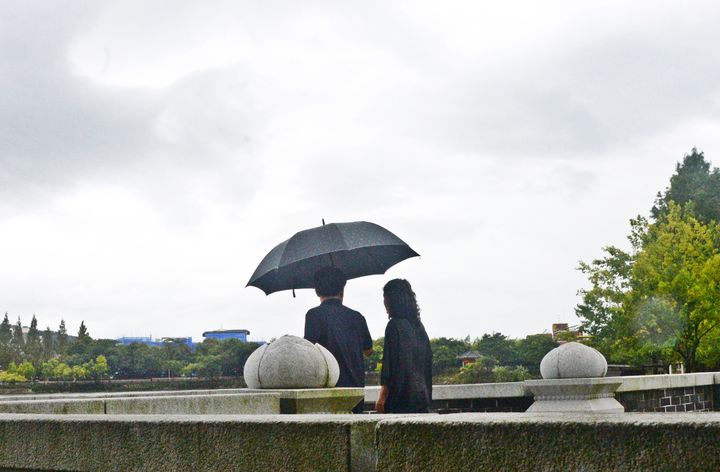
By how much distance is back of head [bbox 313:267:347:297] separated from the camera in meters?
6.93

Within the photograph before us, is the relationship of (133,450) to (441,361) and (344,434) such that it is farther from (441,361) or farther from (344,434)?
(441,361)

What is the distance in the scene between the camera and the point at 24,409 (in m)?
5.89

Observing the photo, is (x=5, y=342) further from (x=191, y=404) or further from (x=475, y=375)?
(x=191, y=404)

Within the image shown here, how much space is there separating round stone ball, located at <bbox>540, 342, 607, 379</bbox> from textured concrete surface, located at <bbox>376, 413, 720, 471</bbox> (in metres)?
7.65

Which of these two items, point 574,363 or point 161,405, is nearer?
point 161,405

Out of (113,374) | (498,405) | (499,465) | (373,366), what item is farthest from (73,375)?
(499,465)

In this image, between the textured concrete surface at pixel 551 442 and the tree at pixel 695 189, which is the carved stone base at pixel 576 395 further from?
the tree at pixel 695 189

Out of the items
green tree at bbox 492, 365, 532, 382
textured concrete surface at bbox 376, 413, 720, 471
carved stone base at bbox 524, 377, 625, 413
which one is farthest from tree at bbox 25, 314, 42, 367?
textured concrete surface at bbox 376, 413, 720, 471

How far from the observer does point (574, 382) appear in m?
10.3

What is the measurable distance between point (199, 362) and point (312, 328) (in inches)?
5071

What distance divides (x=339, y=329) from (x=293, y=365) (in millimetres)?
676

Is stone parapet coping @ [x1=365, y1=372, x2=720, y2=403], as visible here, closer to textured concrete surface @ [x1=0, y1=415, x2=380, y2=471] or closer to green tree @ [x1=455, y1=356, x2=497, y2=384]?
textured concrete surface @ [x1=0, y1=415, x2=380, y2=471]

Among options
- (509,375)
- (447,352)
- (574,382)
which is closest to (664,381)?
(574,382)

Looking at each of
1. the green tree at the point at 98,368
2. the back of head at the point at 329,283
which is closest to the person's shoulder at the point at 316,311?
the back of head at the point at 329,283
